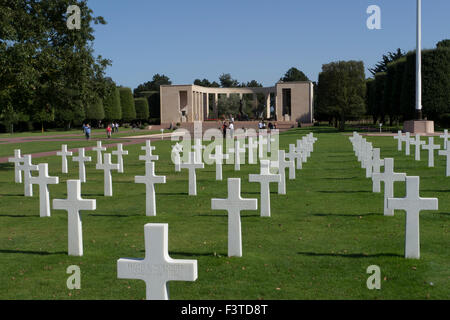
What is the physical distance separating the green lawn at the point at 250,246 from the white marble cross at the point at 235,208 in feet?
0.55

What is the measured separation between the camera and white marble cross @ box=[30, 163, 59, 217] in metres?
9.99

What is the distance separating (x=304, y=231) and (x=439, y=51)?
1749 inches

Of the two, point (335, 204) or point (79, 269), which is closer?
point (79, 269)

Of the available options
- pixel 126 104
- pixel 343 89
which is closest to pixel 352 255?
pixel 343 89

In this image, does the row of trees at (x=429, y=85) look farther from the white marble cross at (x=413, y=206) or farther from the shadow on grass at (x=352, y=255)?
the white marble cross at (x=413, y=206)

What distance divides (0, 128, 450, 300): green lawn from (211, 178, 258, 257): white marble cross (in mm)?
168

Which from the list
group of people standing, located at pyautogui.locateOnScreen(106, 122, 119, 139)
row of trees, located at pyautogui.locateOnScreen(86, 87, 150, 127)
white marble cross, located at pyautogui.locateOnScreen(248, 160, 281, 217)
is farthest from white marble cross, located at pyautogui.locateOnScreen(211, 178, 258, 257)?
row of trees, located at pyautogui.locateOnScreen(86, 87, 150, 127)

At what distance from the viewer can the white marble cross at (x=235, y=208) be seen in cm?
730

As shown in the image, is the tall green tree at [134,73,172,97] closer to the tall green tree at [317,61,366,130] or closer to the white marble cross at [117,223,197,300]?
the tall green tree at [317,61,366,130]

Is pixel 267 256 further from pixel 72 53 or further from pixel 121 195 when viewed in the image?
pixel 72 53

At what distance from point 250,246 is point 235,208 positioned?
2.98 ft

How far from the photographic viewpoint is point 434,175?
16141mm

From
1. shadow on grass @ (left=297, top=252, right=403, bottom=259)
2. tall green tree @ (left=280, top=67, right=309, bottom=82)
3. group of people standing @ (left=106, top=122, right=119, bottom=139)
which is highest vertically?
tall green tree @ (left=280, top=67, right=309, bottom=82)
